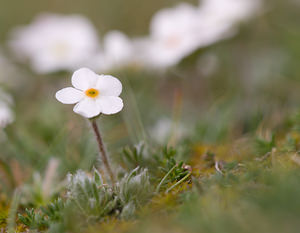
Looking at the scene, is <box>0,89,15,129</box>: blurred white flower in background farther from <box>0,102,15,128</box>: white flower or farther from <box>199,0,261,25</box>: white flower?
<box>199,0,261,25</box>: white flower

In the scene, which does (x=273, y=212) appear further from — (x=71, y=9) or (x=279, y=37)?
(x=71, y=9)

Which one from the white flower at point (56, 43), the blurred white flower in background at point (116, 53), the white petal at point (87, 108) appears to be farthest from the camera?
the white flower at point (56, 43)

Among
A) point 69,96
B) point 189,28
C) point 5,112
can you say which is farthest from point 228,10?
point 69,96

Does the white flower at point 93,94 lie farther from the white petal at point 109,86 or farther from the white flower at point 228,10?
the white flower at point 228,10

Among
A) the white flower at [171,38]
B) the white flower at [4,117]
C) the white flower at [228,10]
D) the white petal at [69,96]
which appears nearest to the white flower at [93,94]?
the white petal at [69,96]

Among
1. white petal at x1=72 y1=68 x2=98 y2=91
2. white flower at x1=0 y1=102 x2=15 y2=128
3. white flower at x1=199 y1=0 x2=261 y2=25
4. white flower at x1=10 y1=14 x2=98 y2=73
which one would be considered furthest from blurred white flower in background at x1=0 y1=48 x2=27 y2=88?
white petal at x1=72 y1=68 x2=98 y2=91

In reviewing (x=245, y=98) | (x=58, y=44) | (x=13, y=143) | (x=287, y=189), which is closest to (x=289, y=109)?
(x=245, y=98)

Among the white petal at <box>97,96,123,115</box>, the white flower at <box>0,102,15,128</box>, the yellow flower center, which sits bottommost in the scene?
the white flower at <box>0,102,15,128</box>

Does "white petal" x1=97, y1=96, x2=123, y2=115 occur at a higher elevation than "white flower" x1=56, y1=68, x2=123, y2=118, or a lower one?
lower
